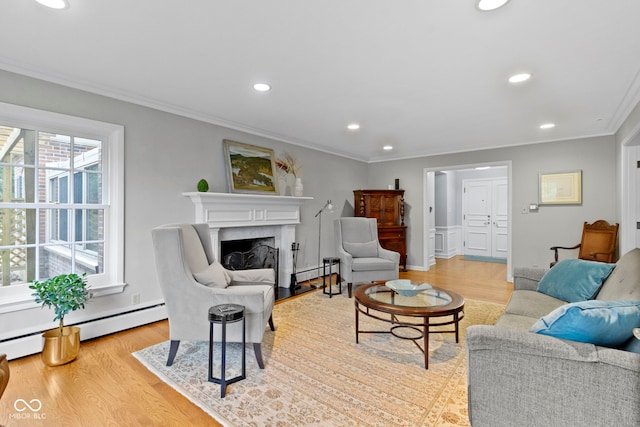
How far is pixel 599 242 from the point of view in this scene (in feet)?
13.9

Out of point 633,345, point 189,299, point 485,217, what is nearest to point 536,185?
point 485,217

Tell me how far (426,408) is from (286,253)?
320cm

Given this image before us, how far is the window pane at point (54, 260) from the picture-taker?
2729 mm

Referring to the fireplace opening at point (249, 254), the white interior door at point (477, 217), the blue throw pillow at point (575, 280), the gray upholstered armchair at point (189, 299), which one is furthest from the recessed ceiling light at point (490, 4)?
the white interior door at point (477, 217)

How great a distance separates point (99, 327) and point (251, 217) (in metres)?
1.99

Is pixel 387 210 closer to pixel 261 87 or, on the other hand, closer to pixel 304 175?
pixel 304 175

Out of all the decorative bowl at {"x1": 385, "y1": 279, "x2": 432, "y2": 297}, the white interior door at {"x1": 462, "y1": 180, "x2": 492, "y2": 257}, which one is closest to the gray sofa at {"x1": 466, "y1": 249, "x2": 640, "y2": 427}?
the decorative bowl at {"x1": 385, "y1": 279, "x2": 432, "y2": 297}

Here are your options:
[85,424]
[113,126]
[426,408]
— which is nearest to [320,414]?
[426,408]

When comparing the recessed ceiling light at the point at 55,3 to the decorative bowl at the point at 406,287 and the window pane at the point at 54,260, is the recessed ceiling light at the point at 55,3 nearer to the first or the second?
the window pane at the point at 54,260

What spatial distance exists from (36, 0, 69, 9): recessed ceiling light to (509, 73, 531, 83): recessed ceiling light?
314cm

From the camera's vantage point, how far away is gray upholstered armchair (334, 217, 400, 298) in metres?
4.33

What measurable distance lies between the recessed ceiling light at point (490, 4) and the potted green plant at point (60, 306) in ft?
11.0

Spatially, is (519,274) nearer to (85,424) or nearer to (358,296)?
(358,296)

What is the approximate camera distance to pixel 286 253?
482cm
